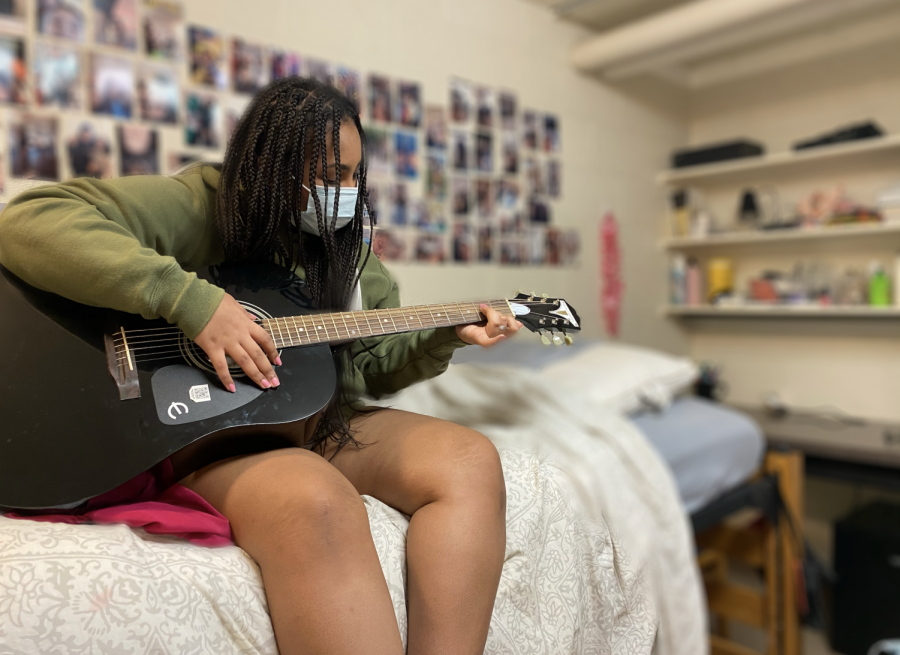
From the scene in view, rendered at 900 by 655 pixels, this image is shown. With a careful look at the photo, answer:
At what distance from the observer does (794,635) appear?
1.81 metres

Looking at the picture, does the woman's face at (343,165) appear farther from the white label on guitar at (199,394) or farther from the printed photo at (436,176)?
the printed photo at (436,176)

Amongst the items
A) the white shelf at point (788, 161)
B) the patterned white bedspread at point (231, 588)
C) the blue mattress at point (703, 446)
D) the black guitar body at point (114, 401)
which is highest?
the white shelf at point (788, 161)

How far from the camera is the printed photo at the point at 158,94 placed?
5.00ft

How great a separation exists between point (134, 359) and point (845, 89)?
2806 millimetres

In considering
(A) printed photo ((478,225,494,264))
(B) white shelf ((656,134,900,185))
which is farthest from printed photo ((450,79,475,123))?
(B) white shelf ((656,134,900,185))

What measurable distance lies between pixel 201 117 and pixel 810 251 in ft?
7.54

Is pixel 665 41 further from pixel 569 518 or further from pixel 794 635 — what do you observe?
pixel 569 518

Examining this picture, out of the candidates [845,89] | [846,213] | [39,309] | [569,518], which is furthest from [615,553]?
[845,89]

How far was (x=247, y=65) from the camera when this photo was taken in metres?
1.67

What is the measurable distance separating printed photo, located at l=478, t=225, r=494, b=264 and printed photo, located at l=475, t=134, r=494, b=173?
19 centimetres

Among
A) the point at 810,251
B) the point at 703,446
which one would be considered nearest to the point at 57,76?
the point at 703,446

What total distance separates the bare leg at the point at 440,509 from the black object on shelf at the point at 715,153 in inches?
96.5

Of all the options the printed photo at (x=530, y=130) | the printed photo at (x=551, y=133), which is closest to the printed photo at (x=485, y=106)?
the printed photo at (x=530, y=130)

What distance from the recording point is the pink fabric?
56cm
